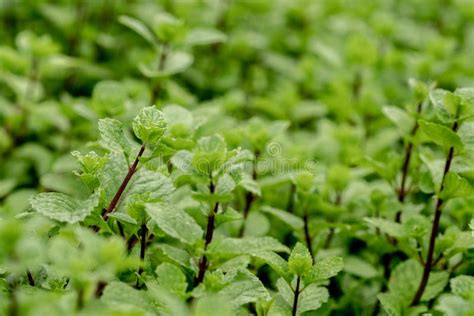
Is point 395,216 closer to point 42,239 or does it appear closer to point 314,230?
point 314,230

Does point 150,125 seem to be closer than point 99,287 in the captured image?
No

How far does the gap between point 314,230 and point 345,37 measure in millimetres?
1477

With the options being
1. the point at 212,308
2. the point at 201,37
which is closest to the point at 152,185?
the point at 212,308

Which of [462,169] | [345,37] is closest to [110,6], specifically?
[345,37]

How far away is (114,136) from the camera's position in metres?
1.31

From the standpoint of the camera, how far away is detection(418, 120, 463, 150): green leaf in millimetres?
1329

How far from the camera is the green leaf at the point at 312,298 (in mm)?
1309

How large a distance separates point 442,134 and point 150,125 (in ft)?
1.89

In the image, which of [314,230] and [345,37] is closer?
[314,230]

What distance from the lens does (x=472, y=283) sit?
121 cm

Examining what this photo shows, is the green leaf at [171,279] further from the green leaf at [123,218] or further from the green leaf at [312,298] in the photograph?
the green leaf at [312,298]

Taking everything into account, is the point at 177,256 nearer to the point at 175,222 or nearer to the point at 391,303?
the point at 175,222

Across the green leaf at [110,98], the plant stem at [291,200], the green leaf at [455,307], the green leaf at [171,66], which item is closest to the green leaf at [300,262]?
the green leaf at [455,307]

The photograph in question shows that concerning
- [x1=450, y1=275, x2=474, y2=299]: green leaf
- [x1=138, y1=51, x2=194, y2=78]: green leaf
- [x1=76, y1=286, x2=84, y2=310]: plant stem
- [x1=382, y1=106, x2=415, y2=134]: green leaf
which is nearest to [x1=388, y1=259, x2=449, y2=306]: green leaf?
[x1=450, y1=275, x2=474, y2=299]: green leaf
